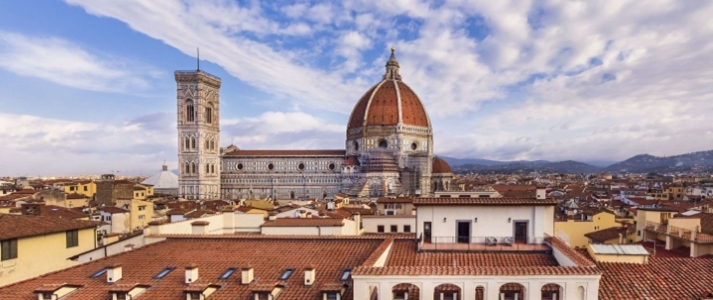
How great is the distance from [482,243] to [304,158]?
341ft

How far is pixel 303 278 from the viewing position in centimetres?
1329

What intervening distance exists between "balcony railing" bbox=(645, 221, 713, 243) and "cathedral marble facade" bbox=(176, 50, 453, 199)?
262ft

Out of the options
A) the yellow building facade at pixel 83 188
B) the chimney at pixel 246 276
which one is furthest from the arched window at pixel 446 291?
the yellow building facade at pixel 83 188

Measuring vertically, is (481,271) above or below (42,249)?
above

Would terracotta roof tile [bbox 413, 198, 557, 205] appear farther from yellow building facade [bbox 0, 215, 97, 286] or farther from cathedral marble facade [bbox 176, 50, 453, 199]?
cathedral marble facade [bbox 176, 50, 453, 199]

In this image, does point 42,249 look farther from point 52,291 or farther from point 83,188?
point 83,188

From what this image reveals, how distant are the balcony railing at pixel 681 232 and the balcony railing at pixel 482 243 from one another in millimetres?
9299

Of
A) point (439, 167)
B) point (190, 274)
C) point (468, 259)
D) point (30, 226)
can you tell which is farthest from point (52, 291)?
point (439, 167)

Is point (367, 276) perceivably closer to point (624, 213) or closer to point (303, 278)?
point (303, 278)

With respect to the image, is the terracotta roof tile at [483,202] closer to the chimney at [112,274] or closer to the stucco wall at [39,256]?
the chimney at [112,274]

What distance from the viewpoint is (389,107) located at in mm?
121875

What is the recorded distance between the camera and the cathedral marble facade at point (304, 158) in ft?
365

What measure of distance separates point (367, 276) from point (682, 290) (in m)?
8.94

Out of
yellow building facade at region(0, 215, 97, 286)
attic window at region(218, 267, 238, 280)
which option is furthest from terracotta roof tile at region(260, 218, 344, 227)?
yellow building facade at region(0, 215, 97, 286)
